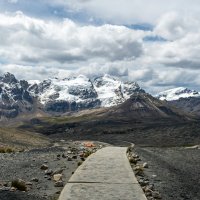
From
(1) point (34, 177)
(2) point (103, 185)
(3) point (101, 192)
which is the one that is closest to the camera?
(3) point (101, 192)

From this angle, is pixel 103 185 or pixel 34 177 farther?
pixel 34 177

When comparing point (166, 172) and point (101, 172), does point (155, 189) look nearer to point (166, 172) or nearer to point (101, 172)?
point (101, 172)

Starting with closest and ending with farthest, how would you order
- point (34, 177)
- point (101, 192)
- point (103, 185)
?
point (101, 192) → point (103, 185) → point (34, 177)

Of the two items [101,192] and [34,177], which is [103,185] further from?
[34,177]

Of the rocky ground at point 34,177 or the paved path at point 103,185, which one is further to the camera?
the rocky ground at point 34,177

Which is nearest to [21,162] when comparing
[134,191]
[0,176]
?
[0,176]

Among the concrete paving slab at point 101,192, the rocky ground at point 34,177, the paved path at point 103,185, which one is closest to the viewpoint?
the concrete paving slab at point 101,192

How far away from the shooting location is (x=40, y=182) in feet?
75.9

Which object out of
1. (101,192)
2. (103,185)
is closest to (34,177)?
(103,185)

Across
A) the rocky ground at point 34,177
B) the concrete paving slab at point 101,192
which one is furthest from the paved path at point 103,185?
the rocky ground at point 34,177

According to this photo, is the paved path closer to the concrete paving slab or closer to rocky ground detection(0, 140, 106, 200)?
the concrete paving slab

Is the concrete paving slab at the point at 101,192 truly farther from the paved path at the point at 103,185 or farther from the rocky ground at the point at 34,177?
the rocky ground at the point at 34,177

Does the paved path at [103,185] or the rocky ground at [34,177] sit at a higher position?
the paved path at [103,185]

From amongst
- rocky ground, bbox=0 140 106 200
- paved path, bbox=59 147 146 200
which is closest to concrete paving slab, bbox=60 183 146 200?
paved path, bbox=59 147 146 200
